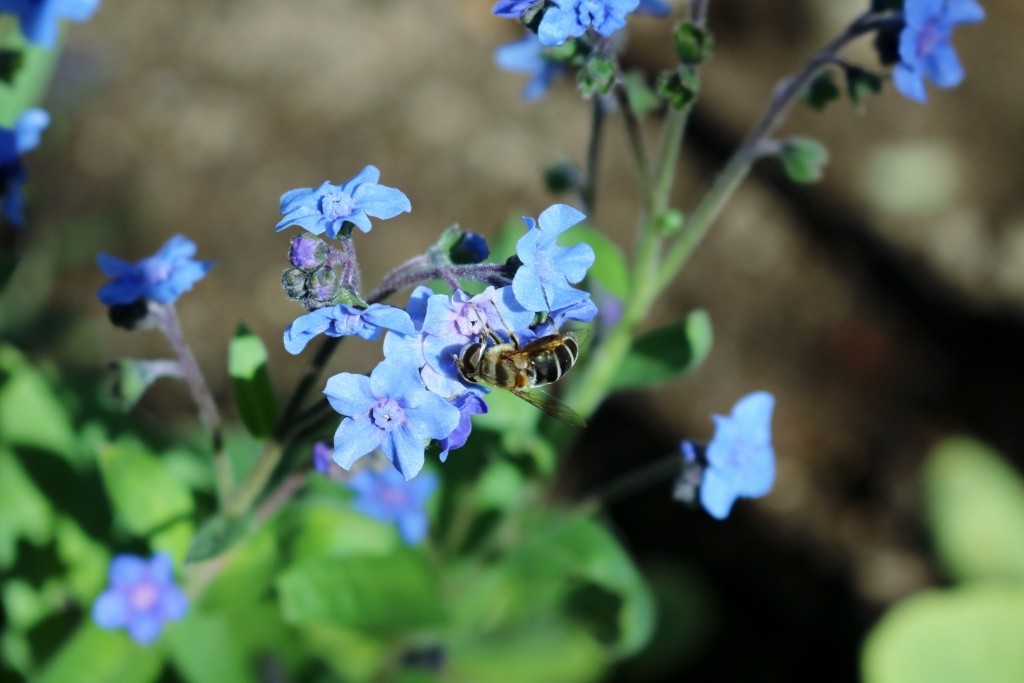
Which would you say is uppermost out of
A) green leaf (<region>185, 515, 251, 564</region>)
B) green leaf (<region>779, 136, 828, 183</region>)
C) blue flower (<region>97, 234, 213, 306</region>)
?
green leaf (<region>779, 136, 828, 183</region>)

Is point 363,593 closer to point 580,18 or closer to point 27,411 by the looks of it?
point 27,411

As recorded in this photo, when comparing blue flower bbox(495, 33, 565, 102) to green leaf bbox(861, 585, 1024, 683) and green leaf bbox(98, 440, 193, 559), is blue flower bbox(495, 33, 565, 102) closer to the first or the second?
green leaf bbox(98, 440, 193, 559)

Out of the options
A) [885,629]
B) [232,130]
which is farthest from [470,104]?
[885,629]

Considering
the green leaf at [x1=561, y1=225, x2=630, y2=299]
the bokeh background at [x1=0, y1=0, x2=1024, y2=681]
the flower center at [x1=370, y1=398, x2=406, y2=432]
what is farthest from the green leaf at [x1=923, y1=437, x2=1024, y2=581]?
the flower center at [x1=370, y1=398, x2=406, y2=432]

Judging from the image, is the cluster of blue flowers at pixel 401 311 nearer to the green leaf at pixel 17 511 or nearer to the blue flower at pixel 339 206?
the blue flower at pixel 339 206

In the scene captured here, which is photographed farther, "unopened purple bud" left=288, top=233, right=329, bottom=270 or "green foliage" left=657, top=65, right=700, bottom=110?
"green foliage" left=657, top=65, right=700, bottom=110

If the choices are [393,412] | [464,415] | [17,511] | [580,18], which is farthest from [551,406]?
[17,511]

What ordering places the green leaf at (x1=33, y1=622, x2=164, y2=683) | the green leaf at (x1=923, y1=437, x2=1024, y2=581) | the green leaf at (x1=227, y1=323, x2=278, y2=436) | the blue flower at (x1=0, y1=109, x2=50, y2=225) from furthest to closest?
the green leaf at (x1=923, y1=437, x2=1024, y2=581) → the green leaf at (x1=33, y1=622, x2=164, y2=683) → the blue flower at (x1=0, y1=109, x2=50, y2=225) → the green leaf at (x1=227, y1=323, x2=278, y2=436)
